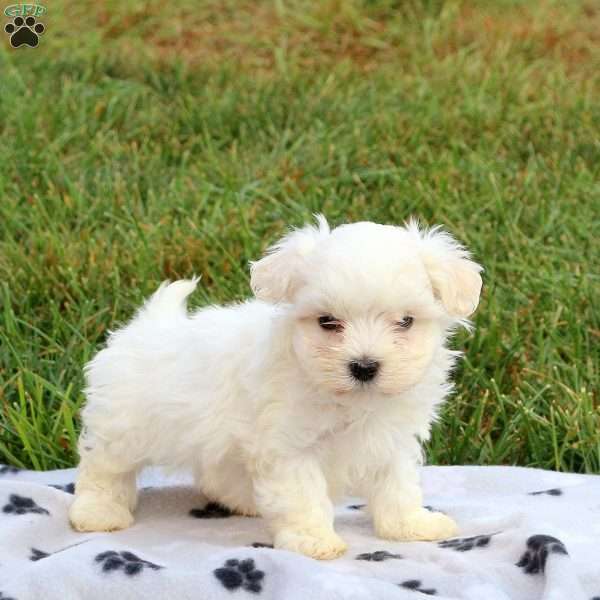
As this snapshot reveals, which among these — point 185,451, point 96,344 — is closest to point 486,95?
point 96,344

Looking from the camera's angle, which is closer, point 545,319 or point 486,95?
point 545,319

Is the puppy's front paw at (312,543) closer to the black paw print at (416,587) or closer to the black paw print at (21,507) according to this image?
the black paw print at (416,587)

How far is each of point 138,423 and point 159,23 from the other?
5541 millimetres

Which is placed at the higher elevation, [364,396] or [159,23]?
[159,23]

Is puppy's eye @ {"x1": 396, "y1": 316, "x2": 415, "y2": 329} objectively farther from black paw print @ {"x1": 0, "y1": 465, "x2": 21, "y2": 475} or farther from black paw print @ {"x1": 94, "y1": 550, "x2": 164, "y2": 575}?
black paw print @ {"x1": 0, "y1": 465, "x2": 21, "y2": 475}

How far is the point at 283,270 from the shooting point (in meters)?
3.13

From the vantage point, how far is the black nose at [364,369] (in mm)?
2914

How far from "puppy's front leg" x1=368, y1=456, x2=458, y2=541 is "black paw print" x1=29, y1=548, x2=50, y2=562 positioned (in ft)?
3.11

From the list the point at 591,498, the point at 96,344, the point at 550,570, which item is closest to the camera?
the point at 550,570

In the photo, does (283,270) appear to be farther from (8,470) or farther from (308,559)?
(8,470)

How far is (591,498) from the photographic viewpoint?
373 cm

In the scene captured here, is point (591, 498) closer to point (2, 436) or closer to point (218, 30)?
point (2, 436)

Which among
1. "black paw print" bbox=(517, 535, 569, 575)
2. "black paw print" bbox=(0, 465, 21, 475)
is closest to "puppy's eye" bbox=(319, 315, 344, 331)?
"black paw print" bbox=(517, 535, 569, 575)

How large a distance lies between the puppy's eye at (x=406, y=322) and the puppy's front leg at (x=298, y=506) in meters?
0.48
